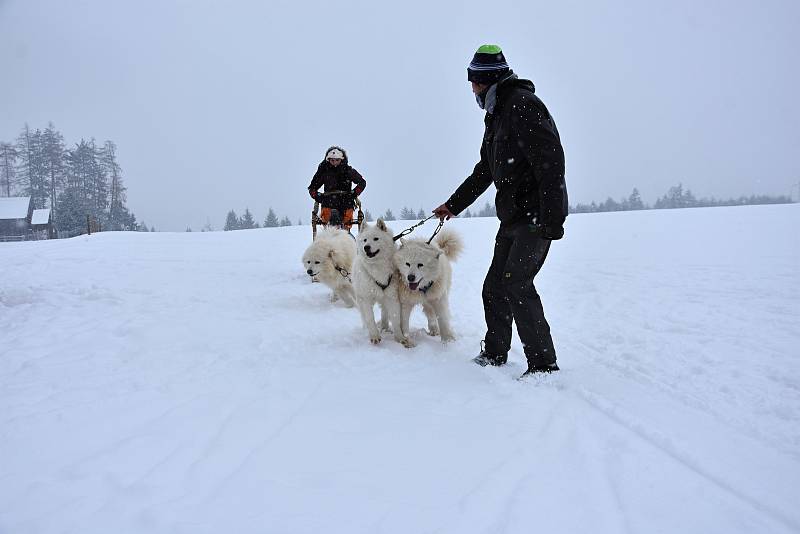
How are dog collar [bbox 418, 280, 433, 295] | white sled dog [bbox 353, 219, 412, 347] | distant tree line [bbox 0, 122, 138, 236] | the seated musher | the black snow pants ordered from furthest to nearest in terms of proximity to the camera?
distant tree line [bbox 0, 122, 138, 236] < the seated musher < white sled dog [bbox 353, 219, 412, 347] < dog collar [bbox 418, 280, 433, 295] < the black snow pants

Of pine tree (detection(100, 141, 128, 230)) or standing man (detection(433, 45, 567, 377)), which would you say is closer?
standing man (detection(433, 45, 567, 377))

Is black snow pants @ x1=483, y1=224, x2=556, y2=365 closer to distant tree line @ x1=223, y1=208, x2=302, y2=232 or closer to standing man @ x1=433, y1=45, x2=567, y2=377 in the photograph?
standing man @ x1=433, y1=45, x2=567, y2=377

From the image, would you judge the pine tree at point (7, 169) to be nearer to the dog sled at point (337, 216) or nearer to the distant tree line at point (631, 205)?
the distant tree line at point (631, 205)

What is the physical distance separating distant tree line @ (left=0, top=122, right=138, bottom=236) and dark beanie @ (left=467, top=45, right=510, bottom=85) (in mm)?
43617

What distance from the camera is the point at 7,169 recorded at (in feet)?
140

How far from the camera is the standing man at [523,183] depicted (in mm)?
2805

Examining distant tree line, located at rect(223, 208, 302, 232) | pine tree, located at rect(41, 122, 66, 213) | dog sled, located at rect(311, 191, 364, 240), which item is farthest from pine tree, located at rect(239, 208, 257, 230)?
dog sled, located at rect(311, 191, 364, 240)

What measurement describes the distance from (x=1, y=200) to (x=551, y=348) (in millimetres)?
45345

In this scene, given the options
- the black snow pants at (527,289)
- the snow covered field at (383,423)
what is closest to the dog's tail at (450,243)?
the snow covered field at (383,423)

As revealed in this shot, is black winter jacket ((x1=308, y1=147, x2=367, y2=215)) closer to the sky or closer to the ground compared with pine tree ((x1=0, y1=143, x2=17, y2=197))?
closer to the ground

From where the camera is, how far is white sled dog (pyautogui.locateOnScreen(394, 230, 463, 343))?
3.96 meters

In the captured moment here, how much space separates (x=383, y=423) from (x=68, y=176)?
49.9 metres

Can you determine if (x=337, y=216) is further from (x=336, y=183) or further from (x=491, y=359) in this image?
(x=491, y=359)

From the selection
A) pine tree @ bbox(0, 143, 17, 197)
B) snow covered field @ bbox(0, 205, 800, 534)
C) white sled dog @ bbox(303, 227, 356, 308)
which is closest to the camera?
snow covered field @ bbox(0, 205, 800, 534)
